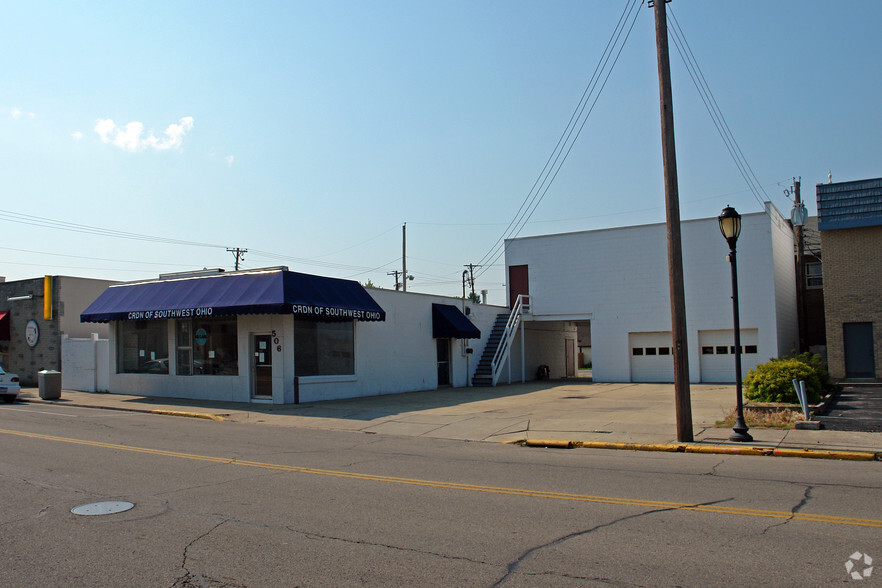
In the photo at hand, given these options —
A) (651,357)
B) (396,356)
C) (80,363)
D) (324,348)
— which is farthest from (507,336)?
(80,363)

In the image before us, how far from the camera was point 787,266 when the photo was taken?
32906 millimetres

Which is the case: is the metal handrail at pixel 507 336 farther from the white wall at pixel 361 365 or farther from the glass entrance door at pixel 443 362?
the glass entrance door at pixel 443 362

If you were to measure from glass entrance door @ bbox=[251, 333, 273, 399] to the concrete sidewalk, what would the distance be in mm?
896

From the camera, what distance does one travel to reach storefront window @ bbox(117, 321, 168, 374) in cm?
2431

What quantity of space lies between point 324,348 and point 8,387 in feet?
35.7

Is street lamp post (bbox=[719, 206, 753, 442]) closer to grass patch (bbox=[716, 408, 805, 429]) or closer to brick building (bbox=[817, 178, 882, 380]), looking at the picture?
grass patch (bbox=[716, 408, 805, 429])

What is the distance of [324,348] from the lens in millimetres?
22906

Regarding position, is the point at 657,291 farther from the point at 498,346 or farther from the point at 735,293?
the point at 735,293

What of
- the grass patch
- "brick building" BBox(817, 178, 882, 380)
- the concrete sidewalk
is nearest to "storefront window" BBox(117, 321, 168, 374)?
the concrete sidewalk

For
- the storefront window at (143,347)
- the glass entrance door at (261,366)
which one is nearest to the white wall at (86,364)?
the storefront window at (143,347)

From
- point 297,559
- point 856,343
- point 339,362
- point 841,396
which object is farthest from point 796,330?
point 297,559

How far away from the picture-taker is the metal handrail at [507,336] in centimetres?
3169

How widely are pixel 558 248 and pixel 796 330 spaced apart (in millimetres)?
12537

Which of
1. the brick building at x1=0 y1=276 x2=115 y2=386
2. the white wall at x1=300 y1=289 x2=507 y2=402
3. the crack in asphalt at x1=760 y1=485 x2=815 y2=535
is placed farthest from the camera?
the brick building at x1=0 y1=276 x2=115 y2=386
